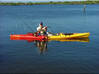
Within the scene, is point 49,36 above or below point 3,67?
above

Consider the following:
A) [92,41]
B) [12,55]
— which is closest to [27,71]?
[12,55]

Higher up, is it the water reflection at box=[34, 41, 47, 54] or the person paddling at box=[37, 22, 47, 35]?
the person paddling at box=[37, 22, 47, 35]

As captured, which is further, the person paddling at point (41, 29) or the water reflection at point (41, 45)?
the person paddling at point (41, 29)

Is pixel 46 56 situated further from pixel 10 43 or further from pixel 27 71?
pixel 10 43

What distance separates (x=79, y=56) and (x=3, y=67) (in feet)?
19.2

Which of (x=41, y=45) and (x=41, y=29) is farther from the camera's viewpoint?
(x=41, y=29)

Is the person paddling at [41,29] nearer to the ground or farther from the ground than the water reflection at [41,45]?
farther from the ground

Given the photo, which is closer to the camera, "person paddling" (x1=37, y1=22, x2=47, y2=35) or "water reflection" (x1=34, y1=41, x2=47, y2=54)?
"water reflection" (x1=34, y1=41, x2=47, y2=54)

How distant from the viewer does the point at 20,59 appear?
16.8 m

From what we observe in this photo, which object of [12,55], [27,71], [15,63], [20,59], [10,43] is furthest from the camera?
[10,43]

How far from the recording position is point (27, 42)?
22734 millimetres

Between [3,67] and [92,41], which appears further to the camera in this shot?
[92,41]

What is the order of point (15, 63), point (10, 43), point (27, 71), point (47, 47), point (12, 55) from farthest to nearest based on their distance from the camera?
1. point (10, 43)
2. point (47, 47)
3. point (12, 55)
4. point (15, 63)
5. point (27, 71)

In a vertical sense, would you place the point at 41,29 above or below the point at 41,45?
above
